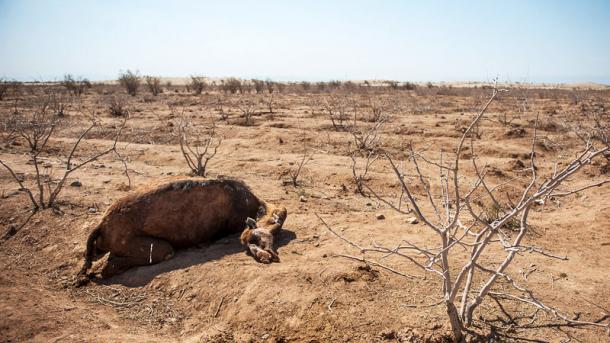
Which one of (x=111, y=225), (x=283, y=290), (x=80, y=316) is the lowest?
(x=80, y=316)

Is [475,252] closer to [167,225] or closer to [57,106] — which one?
[167,225]

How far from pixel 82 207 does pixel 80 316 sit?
7.05 ft

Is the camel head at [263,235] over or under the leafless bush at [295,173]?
under

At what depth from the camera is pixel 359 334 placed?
2.67 meters

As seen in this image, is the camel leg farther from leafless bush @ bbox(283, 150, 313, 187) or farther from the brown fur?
leafless bush @ bbox(283, 150, 313, 187)

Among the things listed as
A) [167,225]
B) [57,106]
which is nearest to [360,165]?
[167,225]

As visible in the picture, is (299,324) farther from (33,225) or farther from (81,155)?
(81,155)

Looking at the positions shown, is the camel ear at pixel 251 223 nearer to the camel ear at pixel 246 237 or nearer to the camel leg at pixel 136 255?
the camel ear at pixel 246 237

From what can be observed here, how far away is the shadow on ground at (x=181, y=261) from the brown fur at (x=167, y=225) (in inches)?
2.7

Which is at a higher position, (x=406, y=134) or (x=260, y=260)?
(x=406, y=134)

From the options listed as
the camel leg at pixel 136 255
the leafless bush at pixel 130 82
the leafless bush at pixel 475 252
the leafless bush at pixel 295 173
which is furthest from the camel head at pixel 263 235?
the leafless bush at pixel 130 82

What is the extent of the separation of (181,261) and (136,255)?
1.35 feet

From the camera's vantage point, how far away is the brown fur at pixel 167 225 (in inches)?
144

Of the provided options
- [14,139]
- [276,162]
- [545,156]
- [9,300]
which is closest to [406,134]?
[545,156]
